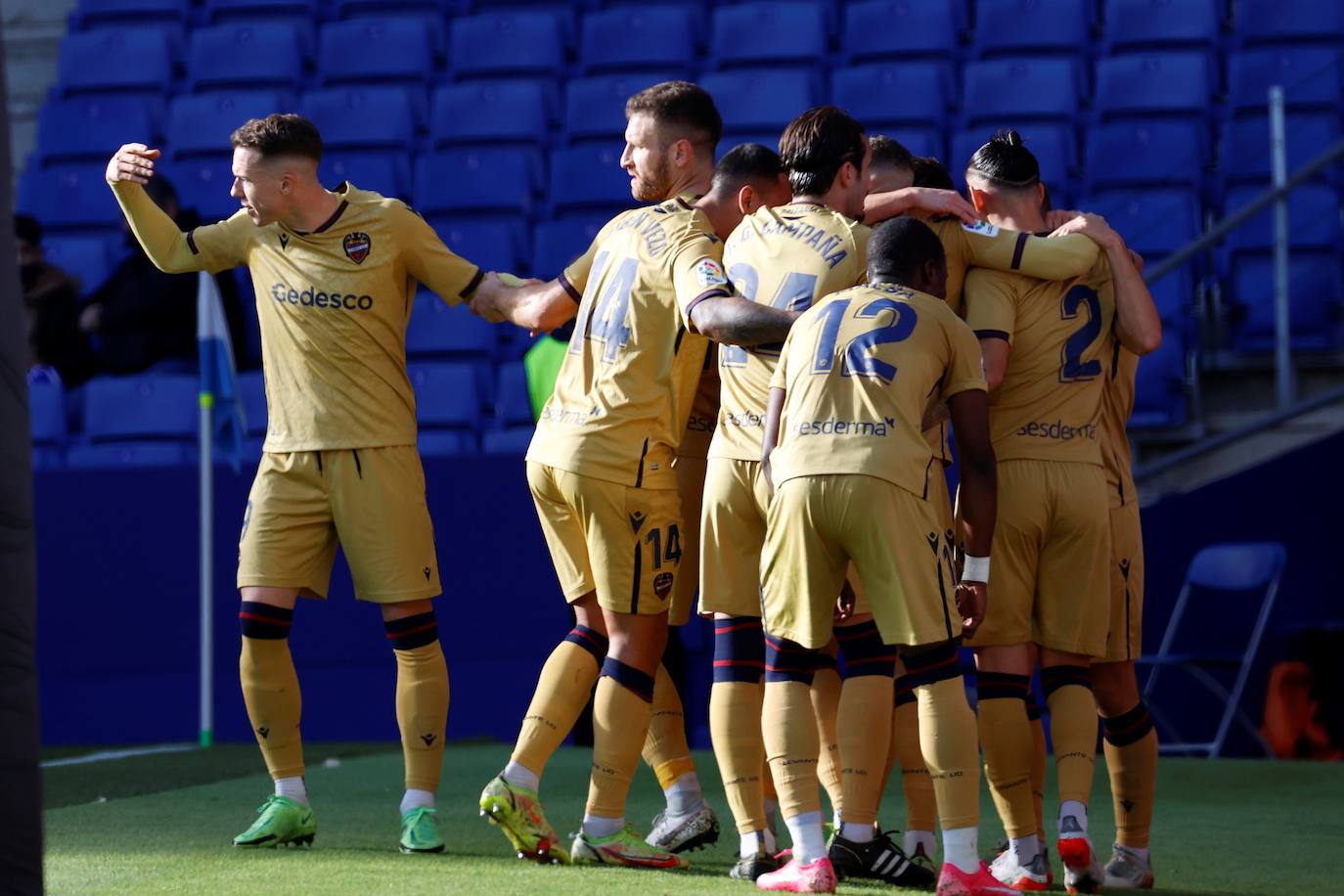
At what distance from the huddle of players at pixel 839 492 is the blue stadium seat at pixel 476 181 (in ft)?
19.1

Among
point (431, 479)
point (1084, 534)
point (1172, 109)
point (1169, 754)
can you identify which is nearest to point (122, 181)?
point (1084, 534)

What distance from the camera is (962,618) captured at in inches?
159

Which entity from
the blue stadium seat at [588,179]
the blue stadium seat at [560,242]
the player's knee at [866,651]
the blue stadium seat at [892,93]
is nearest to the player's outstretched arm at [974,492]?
the player's knee at [866,651]

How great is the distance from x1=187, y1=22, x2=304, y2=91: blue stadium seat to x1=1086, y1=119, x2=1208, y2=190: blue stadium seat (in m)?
5.13

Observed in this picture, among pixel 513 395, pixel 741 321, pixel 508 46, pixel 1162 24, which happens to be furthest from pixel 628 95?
pixel 741 321

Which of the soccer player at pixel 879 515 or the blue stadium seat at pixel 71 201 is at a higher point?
the blue stadium seat at pixel 71 201

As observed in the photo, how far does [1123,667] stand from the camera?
15.1 ft

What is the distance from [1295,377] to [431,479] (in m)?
4.26

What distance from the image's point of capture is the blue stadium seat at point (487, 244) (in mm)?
9977

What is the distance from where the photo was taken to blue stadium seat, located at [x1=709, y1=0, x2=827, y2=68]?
10969mm

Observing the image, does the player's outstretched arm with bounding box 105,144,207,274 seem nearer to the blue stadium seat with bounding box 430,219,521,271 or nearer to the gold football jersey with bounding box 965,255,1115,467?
the gold football jersey with bounding box 965,255,1115,467

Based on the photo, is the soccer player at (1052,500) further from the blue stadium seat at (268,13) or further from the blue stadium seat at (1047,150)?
the blue stadium seat at (268,13)

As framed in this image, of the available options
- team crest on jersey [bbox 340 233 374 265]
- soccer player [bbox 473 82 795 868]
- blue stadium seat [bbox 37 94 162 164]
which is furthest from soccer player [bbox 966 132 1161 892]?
blue stadium seat [bbox 37 94 162 164]

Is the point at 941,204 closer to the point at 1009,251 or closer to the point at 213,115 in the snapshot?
the point at 1009,251
